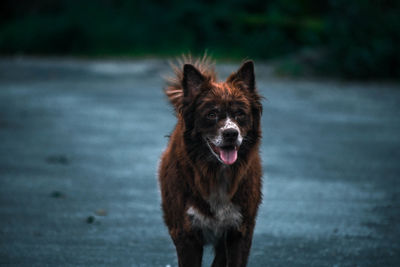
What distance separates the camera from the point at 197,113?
4953mm

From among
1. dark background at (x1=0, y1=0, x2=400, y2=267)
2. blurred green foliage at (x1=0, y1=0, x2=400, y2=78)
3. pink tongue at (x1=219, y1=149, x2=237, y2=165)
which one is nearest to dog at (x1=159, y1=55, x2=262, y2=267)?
pink tongue at (x1=219, y1=149, x2=237, y2=165)

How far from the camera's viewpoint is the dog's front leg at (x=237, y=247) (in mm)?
4848

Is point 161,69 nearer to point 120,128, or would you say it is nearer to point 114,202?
point 120,128

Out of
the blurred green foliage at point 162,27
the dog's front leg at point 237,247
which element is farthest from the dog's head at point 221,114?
the blurred green foliage at point 162,27

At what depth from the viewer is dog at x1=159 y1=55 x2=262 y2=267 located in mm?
4828

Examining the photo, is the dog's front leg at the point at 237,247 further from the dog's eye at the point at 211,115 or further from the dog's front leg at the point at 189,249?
the dog's eye at the point at 211,115

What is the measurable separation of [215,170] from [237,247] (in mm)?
651

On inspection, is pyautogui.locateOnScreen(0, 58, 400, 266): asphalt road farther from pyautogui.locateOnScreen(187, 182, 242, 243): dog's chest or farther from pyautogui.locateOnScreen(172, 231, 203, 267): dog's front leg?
pyautogui.locateOnScreen(187, 182, 242, 243): dog's chest

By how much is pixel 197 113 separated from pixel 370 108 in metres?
12.2

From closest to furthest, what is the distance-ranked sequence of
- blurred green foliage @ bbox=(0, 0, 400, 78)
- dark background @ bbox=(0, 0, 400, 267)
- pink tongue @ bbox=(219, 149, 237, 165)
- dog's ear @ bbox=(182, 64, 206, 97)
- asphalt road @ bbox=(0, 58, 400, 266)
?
1. pink tongue @ bbox=(219, 149, 237, 165)
2. dog's ear @ bbox=(182, 64, 206, 97)
3. asphalt road @ bbox=(0, 58, 400, 266)
4. dark background @ bbox=(0, 0, 400, 267)
5. blurred green foliage @ bbox=(0, 0, 400, 78)

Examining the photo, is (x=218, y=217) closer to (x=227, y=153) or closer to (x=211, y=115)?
(x=227, y=153)

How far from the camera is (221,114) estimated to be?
16.0 feet

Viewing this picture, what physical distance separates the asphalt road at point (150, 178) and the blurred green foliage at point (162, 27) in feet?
32.4

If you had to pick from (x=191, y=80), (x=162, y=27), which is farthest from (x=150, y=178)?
(x=162, y=27)
